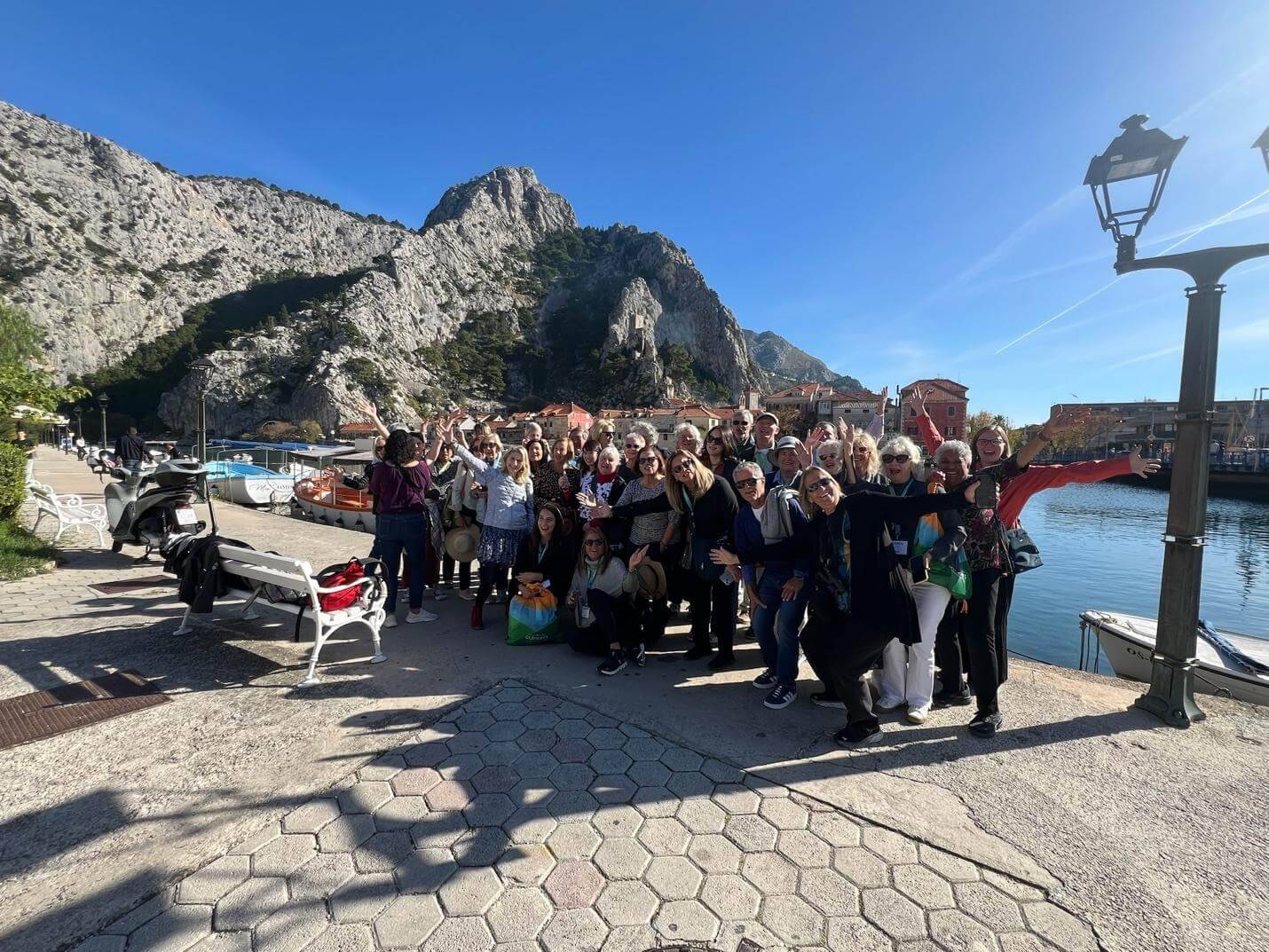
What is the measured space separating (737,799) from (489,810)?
3.72 feet

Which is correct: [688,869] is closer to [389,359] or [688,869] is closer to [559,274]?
[389,359]

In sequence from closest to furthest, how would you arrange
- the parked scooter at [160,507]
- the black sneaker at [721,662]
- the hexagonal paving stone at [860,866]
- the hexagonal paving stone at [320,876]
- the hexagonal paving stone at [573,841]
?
the hexagonal paving stone at [320,876] < the hexagonal paving stone at [860,866] < the hexagonal paving stone at [573,841] < the black sneaker at [721,662] < the parked scooter at [160,507]

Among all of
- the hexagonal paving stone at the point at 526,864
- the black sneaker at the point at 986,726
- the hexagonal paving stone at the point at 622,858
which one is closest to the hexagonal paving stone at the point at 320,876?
the hexagonal paving stone at the point at 526,864

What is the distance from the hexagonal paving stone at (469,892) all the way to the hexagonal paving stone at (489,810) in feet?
0.84

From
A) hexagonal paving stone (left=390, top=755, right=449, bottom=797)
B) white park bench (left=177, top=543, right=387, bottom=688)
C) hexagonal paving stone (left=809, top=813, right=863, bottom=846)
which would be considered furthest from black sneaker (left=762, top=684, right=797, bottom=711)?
white park bench (left=177, top=543, right=387, bottom=688)

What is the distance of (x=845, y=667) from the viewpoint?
2980 millimetres

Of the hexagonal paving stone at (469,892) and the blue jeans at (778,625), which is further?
the blue jeans at (778,625)

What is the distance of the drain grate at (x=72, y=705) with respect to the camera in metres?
3.00

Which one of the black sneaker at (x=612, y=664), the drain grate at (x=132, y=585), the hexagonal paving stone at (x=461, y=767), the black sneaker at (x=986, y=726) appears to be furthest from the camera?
the drain grate at (x=132, y=585)

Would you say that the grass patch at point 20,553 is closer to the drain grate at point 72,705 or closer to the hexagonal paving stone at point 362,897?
the drain grate at point 72,705

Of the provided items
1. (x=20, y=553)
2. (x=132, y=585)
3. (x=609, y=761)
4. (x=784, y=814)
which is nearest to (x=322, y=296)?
(x=20, y=553)

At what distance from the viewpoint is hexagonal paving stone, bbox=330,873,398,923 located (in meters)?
1.85

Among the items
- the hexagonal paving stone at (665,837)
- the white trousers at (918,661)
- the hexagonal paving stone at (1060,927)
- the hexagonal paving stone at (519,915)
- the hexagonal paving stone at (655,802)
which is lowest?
the hexagonal paving stone at (519,915)

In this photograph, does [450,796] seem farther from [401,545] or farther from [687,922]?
[401,545]
